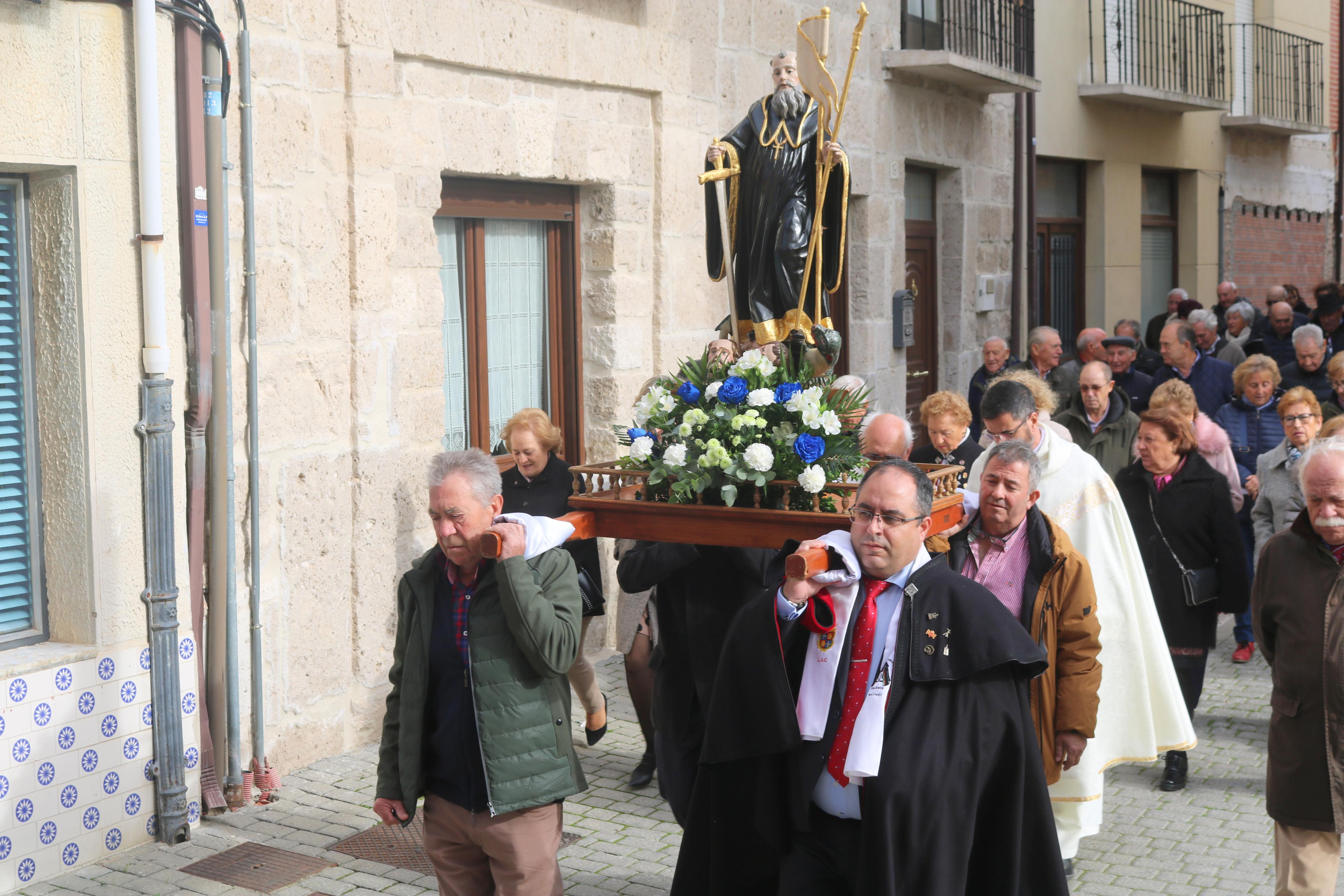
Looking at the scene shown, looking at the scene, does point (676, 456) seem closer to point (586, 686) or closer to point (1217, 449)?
point (586, 686)

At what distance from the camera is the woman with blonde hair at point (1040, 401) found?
674cm

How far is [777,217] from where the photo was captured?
666cm

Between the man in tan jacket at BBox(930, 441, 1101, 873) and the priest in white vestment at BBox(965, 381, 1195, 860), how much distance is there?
0.58 m

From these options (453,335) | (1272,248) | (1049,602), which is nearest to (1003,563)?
(1049,602)

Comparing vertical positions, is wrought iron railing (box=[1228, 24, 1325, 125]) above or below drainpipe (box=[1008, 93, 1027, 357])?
above

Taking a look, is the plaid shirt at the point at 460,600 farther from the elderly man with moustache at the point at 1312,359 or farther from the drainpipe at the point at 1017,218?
the drainpipe at the point at 1017,218

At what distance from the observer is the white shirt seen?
12.7 feet

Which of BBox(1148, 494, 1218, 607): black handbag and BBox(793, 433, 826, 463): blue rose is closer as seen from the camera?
BBox(793, 433, 826, 463): blue rose

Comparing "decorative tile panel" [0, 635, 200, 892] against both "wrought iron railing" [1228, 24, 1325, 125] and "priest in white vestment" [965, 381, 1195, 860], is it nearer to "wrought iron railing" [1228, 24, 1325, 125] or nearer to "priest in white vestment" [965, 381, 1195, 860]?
"priest in white vestment" [965, 381, 1195, 860]

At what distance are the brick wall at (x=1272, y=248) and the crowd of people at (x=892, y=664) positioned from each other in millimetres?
15416

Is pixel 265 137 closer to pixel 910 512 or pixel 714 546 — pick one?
pixel 714 546

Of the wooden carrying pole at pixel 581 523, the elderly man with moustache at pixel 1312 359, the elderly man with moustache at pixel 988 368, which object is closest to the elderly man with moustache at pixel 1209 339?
the elderly man with moustache at pixel 1312 359

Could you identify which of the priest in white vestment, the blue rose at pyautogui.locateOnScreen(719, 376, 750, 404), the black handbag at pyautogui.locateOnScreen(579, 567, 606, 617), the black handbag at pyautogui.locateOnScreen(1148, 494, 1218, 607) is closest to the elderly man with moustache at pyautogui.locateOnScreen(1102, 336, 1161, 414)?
the black handbag at pyautogui.locateOnScreen(1148, 494, 1218, 607)

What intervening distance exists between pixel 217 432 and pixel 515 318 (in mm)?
2824
